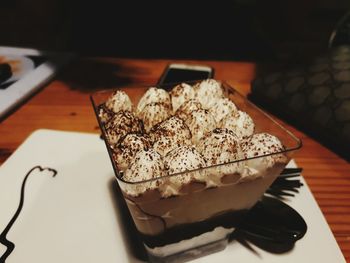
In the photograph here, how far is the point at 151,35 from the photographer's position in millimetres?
2361

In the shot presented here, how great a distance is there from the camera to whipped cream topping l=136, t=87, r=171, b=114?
685mm

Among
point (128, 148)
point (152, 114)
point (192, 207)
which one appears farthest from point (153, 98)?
point (192, 207)

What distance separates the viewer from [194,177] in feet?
1.45

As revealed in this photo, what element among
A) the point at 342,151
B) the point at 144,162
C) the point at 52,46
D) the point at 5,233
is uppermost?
the point at 144,162

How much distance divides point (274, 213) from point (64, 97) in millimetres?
788

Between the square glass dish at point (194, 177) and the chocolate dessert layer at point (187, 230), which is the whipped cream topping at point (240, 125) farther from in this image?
the chocolate dessert layer at point (187, 230)

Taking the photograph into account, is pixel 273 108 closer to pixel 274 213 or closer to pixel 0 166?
pixel 274 213

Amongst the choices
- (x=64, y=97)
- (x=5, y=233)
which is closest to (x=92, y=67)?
(x=64, y=97)

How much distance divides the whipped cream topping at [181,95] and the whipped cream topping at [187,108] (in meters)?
0.03

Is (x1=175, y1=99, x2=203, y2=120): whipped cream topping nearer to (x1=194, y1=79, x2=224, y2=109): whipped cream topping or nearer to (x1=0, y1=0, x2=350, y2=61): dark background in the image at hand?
(x1=194, y1=79, x2=224, y2=109): whipped cream topping

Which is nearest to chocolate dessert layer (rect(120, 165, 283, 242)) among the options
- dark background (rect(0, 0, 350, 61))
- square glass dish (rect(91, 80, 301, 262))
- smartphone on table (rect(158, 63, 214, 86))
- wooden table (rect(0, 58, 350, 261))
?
square glass dish (rect(91, 80, 301, 262))

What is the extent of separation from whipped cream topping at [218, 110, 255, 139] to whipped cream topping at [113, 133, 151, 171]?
16 centimetres

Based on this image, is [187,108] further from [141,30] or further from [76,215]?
[141,30]

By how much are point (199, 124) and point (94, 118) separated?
0.48m
